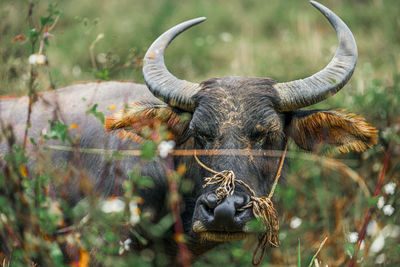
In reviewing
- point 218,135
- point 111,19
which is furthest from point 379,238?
point 111,19

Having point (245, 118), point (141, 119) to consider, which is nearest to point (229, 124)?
point (245, 118)

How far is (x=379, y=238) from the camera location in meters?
3.45

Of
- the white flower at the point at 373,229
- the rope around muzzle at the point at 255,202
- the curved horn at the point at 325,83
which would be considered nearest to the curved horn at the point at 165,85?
the rope around muzzle at the point at 255,202

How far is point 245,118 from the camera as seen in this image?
3295 millimetres

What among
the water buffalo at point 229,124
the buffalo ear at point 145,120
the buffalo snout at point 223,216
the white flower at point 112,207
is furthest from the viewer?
the buffalo ear at point 145,120

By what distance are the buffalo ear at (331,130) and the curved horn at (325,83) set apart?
172mm

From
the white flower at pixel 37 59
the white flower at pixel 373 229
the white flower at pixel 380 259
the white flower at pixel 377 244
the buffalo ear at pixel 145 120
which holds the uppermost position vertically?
the white flower at pixel 37 59

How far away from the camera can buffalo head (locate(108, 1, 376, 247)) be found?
3.24 m

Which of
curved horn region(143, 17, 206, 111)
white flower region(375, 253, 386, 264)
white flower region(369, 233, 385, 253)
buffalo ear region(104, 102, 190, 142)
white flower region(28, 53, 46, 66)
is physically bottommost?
white flower region(375, 253, 386, 264)

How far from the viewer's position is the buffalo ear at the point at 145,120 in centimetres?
347

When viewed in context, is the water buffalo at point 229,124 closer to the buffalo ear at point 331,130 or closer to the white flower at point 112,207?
the buffalo ear at point 331,130

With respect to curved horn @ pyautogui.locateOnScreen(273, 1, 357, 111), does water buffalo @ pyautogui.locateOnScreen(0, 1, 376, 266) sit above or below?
below

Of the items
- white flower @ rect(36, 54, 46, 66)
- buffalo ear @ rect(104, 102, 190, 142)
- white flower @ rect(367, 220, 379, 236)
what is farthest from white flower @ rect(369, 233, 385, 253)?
white flower @ rect(36, 54, 46, 66)

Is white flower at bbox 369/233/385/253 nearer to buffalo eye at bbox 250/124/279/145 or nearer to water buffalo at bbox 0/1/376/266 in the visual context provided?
water buffalo at bbox 0/1/376/266
